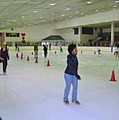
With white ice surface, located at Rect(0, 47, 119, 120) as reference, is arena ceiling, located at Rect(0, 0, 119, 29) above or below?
above

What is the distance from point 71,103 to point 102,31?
145 ft

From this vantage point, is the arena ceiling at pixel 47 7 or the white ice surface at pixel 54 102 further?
the arena ceiling at pixel 47 7

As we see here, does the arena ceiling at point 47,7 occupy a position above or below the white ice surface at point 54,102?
above

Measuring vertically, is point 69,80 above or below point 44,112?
above

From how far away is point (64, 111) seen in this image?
5.12 m

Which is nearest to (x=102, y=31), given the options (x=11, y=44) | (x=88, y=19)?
(x=88, y=19)

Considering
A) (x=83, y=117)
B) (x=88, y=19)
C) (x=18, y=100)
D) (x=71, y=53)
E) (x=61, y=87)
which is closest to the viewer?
(x=83, y=117)

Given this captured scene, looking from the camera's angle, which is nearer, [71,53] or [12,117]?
[12,117]

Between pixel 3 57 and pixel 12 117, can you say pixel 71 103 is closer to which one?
pixel 12 117

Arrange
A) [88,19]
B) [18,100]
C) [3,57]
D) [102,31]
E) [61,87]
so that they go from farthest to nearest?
[102,31] → [88,19] → [3,57] → [61,87] → [18,100]

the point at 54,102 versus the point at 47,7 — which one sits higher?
the point at 47,7

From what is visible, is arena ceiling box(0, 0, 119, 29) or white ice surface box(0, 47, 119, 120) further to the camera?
arena ceiling box(0, 0, 119, 29)

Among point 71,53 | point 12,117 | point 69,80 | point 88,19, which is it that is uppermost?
point 88,19

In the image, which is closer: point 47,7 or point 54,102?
point 54,102
